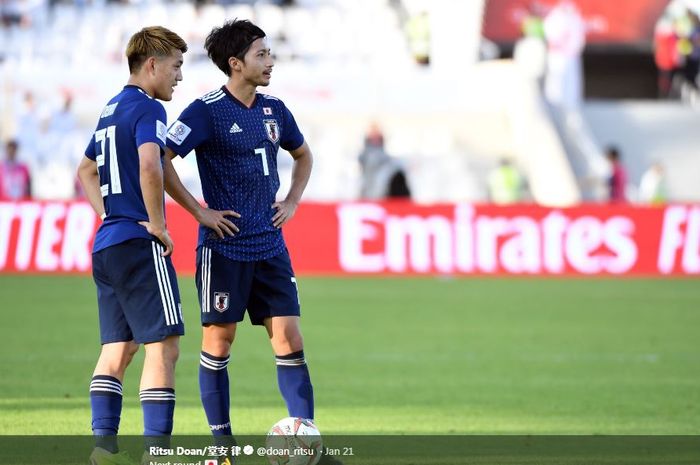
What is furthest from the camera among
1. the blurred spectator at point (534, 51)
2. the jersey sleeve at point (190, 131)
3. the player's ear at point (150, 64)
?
the blurred spectator at point (534, 51)

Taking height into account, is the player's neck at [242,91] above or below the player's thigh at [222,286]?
above

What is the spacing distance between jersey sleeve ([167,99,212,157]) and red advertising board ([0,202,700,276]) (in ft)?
51.9

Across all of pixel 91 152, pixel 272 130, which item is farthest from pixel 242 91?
pixel 91 152

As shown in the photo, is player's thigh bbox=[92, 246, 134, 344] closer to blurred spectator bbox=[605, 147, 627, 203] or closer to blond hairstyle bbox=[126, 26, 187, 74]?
blond hairstyle bbox=[126, 26, 187, 74]

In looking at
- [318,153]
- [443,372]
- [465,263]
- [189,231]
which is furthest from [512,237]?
[443,372]

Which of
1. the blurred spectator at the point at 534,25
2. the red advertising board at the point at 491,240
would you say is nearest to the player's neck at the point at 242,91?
the red advertising board at the point at 491,240

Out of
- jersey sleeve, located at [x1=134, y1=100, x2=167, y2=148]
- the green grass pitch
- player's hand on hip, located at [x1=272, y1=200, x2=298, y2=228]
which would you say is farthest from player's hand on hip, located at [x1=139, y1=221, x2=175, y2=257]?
the green grass pitch

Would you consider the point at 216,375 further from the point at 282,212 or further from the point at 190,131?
the point at 190,131

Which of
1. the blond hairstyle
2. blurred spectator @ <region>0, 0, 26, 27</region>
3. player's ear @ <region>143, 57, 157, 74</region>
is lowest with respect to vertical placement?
player's ear @ <region>143, 57, 157, 74</region>

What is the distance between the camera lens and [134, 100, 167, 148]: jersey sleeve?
6.84 m

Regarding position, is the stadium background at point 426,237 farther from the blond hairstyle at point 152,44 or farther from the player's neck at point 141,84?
the blond hairstyle at point 152,44

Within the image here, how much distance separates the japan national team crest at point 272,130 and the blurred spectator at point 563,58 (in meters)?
26.9

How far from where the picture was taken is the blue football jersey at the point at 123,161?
693 cm

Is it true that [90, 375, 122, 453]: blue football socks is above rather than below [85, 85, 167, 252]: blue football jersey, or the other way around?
below
